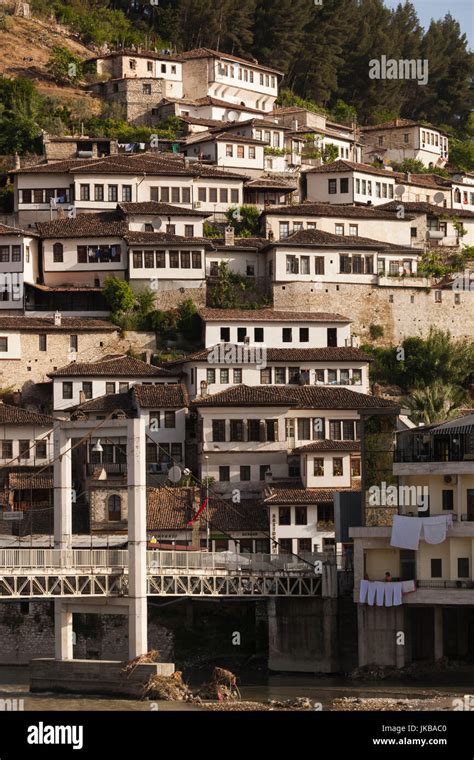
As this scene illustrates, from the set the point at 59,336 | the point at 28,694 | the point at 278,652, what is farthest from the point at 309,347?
the point at 28,694

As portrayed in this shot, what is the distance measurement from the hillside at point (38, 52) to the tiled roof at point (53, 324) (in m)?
34.5

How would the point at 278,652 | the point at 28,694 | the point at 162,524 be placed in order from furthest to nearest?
1. the point at 162,524
2. the point at 278,652
3. the point at 28,694

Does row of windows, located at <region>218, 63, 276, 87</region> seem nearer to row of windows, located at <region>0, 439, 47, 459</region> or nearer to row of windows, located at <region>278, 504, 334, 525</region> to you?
row of windows, located at <region>0, 439, 47, 459</region>

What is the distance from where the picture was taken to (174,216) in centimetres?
10350

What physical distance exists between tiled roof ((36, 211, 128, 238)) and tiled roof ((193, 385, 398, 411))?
14279 millimetres

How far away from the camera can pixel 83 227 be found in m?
102

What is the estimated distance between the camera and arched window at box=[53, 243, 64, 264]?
10150cm

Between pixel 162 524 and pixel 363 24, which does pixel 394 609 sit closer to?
pixel 162 524

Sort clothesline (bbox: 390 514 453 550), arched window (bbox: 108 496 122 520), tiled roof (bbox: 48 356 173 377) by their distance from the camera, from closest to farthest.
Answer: clothesline (bbox: 390 514 453 550) < arched window (bbox: 108 496 122 520) < tiled roof (bbox: 48 356 173 377)

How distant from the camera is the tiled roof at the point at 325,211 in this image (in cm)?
10731

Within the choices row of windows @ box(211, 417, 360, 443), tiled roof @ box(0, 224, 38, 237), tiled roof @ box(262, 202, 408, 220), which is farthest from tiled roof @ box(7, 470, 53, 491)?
tiled roof @ box(262, 202, 408, 220)

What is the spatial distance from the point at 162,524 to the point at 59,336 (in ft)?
57.6

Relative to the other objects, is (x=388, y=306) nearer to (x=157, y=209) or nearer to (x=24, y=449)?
(x=157, y=209)

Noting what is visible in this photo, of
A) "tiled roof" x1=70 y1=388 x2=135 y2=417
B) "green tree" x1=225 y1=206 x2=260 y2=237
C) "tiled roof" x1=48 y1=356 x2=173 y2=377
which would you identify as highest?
"green tree" x1=225 y1=206 x2=260 y2=237
